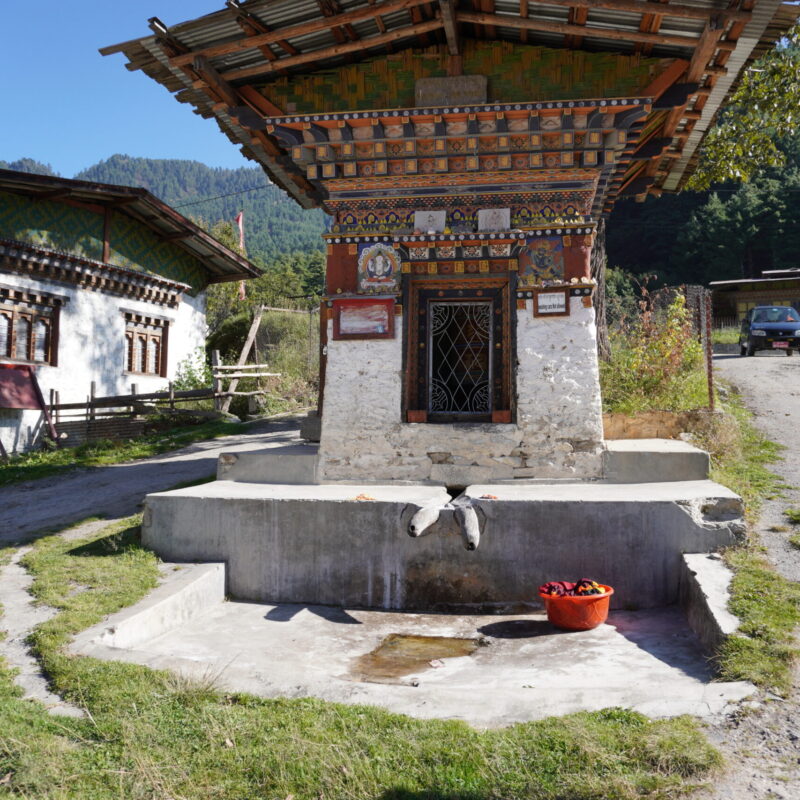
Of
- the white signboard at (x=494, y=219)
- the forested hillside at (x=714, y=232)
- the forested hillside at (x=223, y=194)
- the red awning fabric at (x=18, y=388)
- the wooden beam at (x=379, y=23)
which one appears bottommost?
the red awning fabric at (x=18, y=388)

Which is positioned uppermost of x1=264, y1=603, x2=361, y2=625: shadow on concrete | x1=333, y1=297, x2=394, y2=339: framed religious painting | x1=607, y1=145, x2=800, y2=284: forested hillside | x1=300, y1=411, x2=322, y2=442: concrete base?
x1=607, y1=145, x2=800, y2=284: forested hillside

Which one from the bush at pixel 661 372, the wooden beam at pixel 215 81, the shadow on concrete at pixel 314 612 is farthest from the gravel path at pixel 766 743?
the wooden beam at pixel 215 81

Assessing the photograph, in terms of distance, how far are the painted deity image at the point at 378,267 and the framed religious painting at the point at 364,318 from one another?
20 centimetres

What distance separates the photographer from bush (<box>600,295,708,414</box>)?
37.2 feet

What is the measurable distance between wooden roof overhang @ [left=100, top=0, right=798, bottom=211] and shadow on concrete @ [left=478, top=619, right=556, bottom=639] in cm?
615

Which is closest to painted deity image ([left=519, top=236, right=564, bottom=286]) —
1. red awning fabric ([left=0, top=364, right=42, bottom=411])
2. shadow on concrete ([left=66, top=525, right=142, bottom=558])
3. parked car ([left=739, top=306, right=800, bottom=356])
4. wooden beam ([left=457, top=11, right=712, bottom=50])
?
wooden beam ([left=457, top=11, right=712, bottom=50])

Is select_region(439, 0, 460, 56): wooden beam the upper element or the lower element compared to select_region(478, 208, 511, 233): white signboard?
upper

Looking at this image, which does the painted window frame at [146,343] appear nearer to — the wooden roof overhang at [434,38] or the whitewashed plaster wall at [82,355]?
the whitewashed plaster wall at [82,355]

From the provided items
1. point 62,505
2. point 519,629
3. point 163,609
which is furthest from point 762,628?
point 62,505

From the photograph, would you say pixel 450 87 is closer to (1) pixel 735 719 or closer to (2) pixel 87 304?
(1) pixel 735 719

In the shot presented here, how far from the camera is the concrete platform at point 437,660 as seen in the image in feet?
14.5

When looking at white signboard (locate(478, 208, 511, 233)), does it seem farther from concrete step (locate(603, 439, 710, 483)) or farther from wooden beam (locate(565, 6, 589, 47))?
concrete step (locate(603, 439, 710, 483))

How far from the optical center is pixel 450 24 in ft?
27.5

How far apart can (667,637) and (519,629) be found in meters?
1.27
